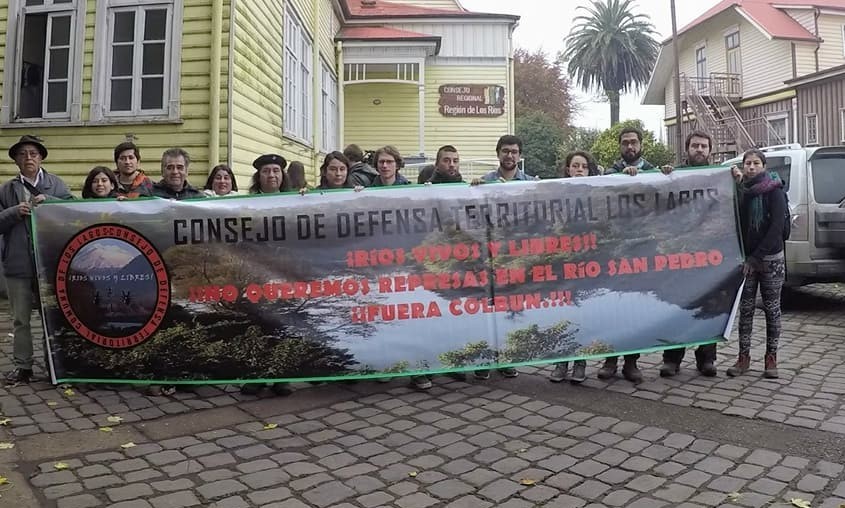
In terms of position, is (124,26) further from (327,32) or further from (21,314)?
(327,32)

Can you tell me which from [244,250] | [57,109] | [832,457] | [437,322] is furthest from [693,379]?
[57,109]

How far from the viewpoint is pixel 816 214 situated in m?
7.55

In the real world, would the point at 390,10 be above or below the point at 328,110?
above

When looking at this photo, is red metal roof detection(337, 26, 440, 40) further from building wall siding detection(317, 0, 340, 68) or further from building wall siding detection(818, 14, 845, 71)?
building wall siding detection(818, 14, 845, 71)

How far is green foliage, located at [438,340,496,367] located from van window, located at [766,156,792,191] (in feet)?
16.0

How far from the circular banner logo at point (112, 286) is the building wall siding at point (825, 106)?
23838 mm

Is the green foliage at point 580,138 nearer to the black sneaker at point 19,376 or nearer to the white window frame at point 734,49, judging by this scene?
the white window frame at point 734,49

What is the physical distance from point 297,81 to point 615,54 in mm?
47095

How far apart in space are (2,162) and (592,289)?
7.95 meters

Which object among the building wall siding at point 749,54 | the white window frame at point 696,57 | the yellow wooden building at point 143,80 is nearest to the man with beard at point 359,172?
the yellow wooden building at point 143,80

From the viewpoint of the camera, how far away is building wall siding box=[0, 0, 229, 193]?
27.7 ft

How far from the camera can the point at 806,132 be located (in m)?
24.0

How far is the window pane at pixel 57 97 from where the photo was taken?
866cm

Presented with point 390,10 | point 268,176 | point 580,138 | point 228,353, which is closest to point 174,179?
point 268,176
